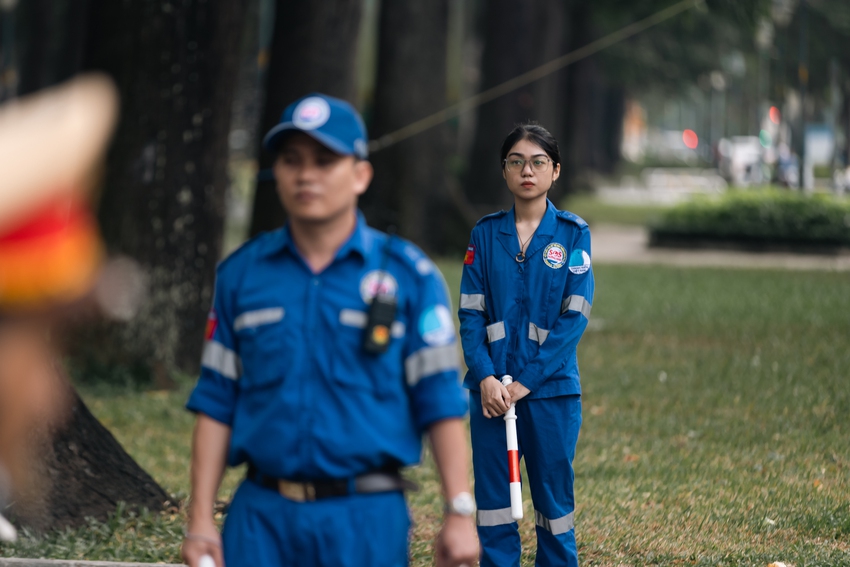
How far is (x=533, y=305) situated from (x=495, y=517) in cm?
76

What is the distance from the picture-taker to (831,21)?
113ft

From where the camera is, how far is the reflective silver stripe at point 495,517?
454 centimetres

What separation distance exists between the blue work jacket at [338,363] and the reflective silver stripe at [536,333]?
57.7 inches

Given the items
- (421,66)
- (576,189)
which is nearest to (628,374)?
(421,66)

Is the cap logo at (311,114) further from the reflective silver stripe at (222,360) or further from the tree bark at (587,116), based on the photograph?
the tree bark at (587,116)

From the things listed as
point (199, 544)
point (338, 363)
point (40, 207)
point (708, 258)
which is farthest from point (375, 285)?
point (708, 258)

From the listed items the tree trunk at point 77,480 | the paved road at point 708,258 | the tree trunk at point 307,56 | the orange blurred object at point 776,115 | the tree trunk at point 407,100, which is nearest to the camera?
the tree trunk at point 77,480

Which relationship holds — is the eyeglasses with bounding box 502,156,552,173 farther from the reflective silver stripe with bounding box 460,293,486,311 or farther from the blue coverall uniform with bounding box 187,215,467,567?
the blue coverall uniform with bounding box 187,215,467,567

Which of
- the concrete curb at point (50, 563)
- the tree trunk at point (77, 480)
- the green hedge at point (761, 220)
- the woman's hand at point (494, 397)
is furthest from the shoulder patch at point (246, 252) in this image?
the green hedge at point (761, 220)

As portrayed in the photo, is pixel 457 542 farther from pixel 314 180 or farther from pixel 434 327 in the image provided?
pixel 314 180

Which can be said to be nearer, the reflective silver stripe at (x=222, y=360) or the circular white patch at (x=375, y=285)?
the circular white patch at (x=375, y=285)

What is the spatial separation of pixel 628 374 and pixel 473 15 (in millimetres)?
32023

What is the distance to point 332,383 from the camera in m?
3.00

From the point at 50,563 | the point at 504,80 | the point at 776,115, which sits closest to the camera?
the point at 50,563
